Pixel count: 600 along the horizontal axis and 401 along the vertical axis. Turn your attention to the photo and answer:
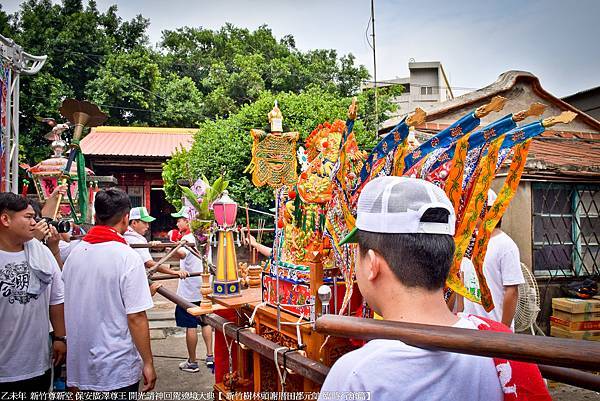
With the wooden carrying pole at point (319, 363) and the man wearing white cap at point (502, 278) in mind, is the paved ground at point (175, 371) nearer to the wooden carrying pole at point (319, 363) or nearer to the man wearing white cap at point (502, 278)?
the wooden carrying pole at point (319, 363)

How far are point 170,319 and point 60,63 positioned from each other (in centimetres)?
1201

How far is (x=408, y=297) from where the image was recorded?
44.6 inches

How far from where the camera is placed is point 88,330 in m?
2.70

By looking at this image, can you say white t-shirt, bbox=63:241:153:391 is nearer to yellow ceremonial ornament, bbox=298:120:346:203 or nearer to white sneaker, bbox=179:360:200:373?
yellow ceremonial ornament, bbox=298:120:346:203

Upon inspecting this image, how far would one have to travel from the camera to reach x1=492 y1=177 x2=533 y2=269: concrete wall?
545 cm

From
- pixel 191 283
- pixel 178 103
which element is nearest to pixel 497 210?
pixel 191 283

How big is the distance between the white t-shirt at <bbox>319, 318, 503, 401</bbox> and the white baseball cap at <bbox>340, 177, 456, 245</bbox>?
0.93 ft

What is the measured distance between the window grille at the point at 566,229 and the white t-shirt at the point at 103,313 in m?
4.99

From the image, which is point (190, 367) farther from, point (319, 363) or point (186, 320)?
point (319, 363)

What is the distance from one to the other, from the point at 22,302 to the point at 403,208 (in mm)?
2624

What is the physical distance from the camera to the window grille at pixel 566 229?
5738 mm

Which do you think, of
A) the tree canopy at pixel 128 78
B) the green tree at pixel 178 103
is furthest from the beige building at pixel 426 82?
the green tree at pixel 178 103

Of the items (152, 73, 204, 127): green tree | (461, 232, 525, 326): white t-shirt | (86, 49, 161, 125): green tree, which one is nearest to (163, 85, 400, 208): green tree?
(461, 232, 525, 326): white t-shirt

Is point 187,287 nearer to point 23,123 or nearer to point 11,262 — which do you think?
Result: point 11,262
